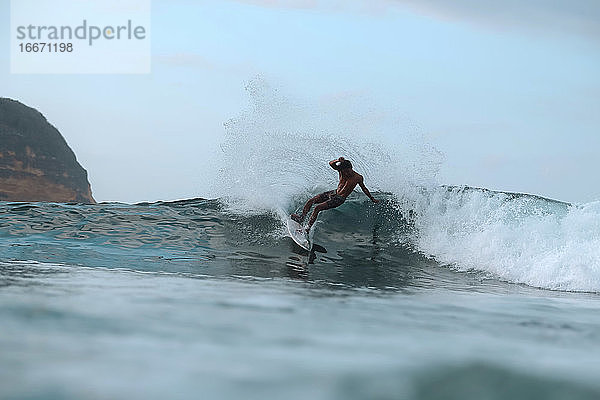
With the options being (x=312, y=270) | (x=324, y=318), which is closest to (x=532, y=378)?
(x=324, y=318)

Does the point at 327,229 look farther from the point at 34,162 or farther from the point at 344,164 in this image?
the point at 34,162

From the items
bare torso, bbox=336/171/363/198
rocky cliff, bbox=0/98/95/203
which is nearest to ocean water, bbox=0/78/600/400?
bare torso, bbox=336/171/363/198

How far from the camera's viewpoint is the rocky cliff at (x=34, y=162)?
90.1ft

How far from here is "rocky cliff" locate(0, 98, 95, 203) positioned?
1081 inches

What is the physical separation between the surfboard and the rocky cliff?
900 inches

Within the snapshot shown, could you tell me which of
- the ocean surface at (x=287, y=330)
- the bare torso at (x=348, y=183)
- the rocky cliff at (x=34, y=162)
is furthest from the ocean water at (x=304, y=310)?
the rocky cliff at (x=34, y=162)

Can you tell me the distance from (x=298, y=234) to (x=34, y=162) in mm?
26128

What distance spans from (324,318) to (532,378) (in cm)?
107

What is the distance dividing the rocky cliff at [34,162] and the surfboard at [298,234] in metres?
22.9

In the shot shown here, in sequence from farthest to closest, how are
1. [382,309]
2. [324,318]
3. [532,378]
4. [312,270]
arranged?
[312,270], [382,309], [324,318], [532,378]

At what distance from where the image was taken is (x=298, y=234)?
8.26 meters

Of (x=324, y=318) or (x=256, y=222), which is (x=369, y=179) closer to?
(x=256, y=222)

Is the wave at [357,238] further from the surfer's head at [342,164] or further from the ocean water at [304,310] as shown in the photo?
the surfer's head at [342,164]

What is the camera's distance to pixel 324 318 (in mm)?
2482
